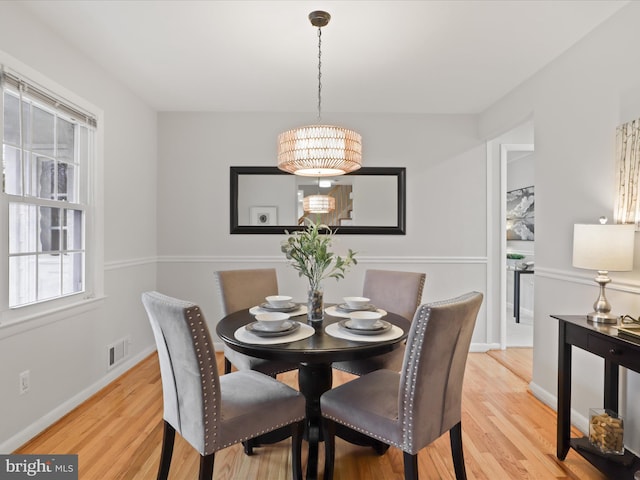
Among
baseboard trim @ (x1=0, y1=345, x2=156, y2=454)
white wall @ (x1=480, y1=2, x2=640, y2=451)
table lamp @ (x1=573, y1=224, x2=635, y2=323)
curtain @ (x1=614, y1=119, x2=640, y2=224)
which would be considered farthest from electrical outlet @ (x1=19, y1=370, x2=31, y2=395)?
curtain @ (x1=614, y1=119, x2=640, y2=224)

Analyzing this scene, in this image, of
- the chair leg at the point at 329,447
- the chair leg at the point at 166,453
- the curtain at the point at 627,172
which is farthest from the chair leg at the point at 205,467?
the curtain at the point at 627,172

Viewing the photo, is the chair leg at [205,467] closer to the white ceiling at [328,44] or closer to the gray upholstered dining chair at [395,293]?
the gray upholstered dining chair at [395,293]

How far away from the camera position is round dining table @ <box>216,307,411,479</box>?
1.66 m

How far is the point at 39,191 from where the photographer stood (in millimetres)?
2393

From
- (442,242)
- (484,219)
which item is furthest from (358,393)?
(484,219)

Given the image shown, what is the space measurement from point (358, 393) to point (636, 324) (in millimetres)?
1364

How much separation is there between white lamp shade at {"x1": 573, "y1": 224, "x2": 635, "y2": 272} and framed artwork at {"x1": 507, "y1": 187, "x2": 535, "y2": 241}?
4.06 metres

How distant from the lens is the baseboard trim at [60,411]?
82.2 inches

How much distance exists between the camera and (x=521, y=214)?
5.84m

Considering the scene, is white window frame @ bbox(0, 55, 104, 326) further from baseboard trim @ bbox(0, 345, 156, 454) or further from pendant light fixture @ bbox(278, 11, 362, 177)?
pendant light fixture @ bbox(278, 11, 362, 177)

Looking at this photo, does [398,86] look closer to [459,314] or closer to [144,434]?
[459,314]

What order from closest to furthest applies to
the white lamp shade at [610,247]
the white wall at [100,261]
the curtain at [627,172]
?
the white lamp shade at [610,247] < the curtain at [627,172] < the white wall at [100,261]

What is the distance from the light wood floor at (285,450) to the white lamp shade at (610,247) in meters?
1.10

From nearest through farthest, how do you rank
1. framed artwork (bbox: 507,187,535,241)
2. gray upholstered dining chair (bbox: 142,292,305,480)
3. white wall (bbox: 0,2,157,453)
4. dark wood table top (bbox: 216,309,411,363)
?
gray upholstered dining chair (bbox: 142,292,305,480), dark wood table top (bbox: 216,309,411,363), white wall (bbox: 0,2,157,453), framed artwork (bbox: 507,187,535,241)
